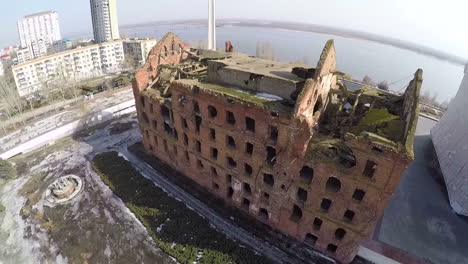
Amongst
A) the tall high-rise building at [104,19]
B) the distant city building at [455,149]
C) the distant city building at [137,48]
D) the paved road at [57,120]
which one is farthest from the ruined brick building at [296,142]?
the tall high-rise building at [104,19]

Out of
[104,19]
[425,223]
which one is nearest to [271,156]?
[425,223]

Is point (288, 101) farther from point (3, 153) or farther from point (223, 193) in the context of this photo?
point (3, 153)

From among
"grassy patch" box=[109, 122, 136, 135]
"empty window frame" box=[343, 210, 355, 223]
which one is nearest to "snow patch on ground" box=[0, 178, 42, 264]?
"grassy patch" box=[109, 122, 136, 135]

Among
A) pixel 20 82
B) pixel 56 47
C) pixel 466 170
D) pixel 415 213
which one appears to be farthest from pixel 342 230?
pixel 56 47

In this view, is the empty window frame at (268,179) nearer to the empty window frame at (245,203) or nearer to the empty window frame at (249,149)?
the empty window frame at (249,149)

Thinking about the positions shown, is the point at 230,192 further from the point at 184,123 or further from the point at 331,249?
the point at 331,249

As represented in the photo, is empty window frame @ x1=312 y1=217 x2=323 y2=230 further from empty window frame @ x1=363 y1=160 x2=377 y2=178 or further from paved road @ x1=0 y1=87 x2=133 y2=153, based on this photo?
paved road @ x1=0 y1=87 x2=133 y2=153
